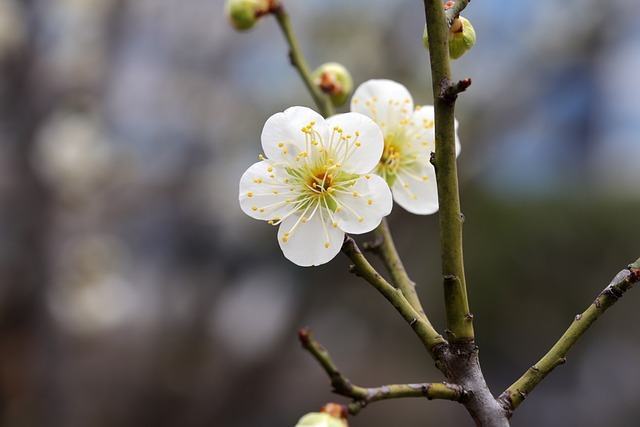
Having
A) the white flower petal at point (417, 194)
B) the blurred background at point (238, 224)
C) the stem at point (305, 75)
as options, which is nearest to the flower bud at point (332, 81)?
the stem at point (305, 75)

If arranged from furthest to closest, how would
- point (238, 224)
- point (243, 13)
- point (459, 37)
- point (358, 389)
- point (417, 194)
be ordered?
point (238, 224) < point (243, 13) < point (417, 194) < point (459, 37) < point (358, 389)

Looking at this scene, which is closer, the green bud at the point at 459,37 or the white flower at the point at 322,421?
the white flower at the point at 322,421

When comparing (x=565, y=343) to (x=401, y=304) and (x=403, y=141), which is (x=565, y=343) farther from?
(x=403, y=141)

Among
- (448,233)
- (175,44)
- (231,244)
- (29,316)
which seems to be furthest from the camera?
(231,244)

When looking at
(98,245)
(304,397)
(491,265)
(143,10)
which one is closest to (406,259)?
(491,265)

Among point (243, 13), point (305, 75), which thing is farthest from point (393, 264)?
point (243, 13)

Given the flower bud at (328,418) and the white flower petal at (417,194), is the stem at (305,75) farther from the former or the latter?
the flower bud at (328,418)

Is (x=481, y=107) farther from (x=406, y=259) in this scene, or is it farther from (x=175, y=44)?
(x=406, y=259)
